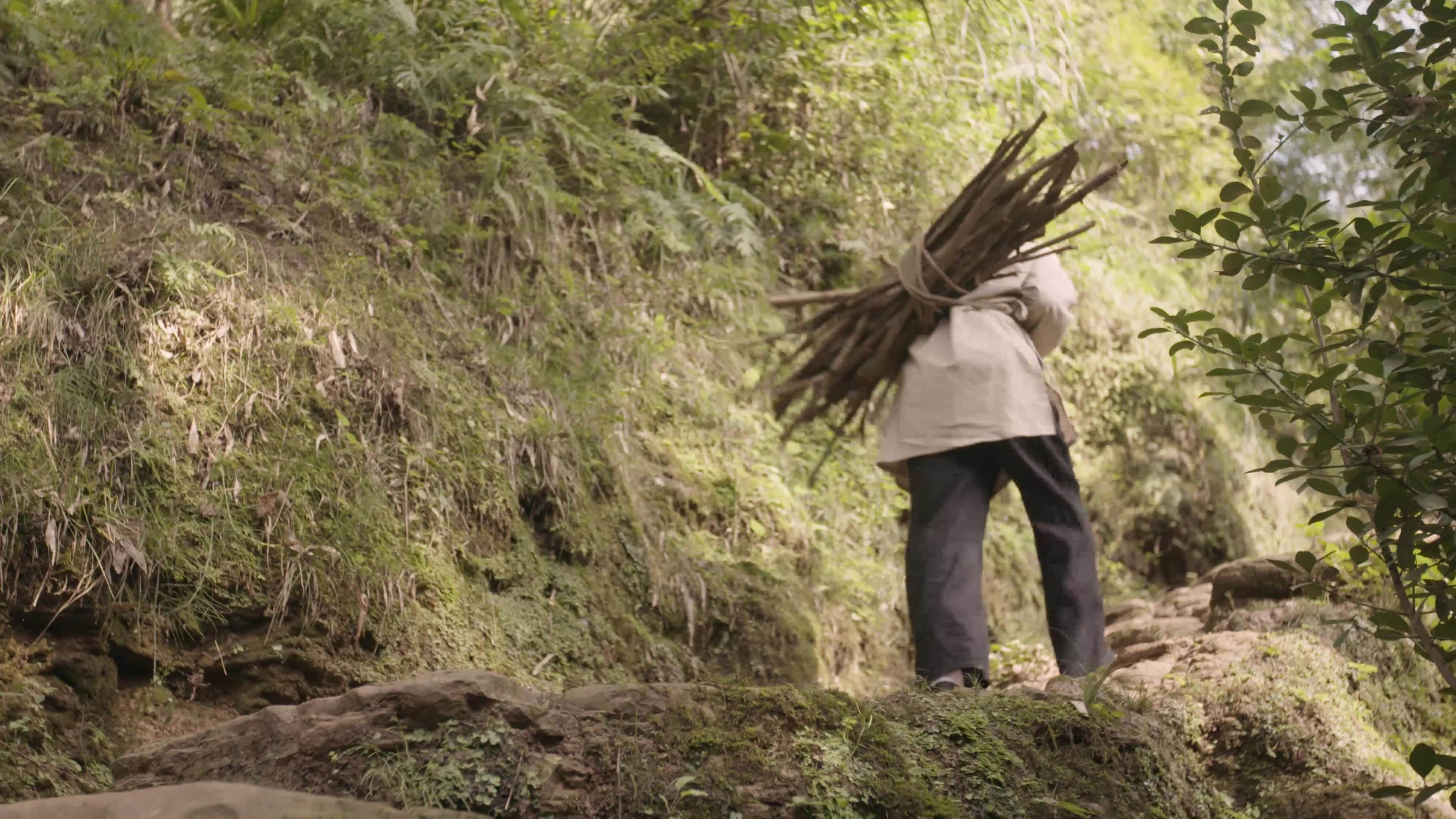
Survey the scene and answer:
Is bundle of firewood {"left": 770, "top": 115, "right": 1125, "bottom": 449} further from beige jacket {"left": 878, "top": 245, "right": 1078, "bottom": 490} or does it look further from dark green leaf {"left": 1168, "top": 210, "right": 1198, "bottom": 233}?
dark green leaf {"left": 1168, "top": 210, "right": 1198, "bottom": 233}

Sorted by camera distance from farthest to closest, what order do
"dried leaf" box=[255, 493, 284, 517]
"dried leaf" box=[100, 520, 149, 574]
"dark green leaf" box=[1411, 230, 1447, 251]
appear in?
1. "dried leaf" box=[255, 493, 284, 517]
2. "dried leaf" box=[100, 520, 149, 574]
3. "dark green leaf" box=[1411, 230, 1447, 251]

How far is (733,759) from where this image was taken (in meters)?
2.53

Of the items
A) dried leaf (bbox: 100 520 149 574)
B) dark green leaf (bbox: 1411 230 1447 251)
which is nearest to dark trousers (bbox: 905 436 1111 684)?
dark green leaf (bbox: 1411 230 1447 251)

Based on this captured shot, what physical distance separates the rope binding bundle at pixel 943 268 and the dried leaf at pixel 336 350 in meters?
1.95

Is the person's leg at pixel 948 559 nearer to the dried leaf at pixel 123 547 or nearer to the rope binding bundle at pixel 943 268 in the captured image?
the rope binding bundle at pixel 943 268

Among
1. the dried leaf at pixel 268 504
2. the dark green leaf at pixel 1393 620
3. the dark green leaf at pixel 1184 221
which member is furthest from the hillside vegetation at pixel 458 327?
the dark green leaf at pixel 1184 221

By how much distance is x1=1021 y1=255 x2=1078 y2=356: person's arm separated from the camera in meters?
4.89

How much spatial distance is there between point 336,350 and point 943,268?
2455mm

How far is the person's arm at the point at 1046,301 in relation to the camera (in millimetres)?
4887

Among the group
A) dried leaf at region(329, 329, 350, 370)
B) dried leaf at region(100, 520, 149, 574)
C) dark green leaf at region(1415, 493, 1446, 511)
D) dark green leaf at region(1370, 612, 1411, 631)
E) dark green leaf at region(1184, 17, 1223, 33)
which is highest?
dark green leaf at region(1184, 17, 1223, 33)

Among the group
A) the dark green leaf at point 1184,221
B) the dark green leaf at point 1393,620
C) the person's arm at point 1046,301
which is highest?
the person's arm at point 1046,301

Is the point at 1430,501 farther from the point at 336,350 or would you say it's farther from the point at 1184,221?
the point at 336,350

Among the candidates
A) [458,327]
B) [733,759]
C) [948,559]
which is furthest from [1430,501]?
[458,327]

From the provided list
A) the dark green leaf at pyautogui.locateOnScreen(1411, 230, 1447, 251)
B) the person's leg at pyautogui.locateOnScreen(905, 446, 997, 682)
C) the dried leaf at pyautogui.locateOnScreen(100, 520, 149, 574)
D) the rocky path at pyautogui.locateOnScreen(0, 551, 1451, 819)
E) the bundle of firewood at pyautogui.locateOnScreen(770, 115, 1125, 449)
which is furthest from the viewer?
the bundle of firewood at pyautogui.locateOnScreen(770, 115, 1125, 449)
